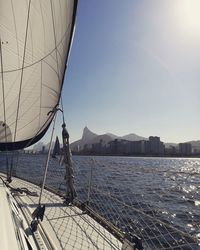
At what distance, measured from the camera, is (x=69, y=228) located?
394 centimetres

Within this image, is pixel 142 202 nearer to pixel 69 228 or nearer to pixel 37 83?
pixel 37 83

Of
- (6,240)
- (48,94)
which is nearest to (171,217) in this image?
(48,94)

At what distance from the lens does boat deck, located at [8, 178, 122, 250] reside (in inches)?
133

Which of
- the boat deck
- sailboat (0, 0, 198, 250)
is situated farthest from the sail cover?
the boat deck

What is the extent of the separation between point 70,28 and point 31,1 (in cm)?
95

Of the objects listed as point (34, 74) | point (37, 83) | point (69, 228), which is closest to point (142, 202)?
point (37, 83)

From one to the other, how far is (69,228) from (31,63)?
3.16 metres

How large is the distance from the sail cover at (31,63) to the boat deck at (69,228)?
1427 millimetres

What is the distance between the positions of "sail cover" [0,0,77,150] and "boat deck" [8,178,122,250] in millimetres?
1427

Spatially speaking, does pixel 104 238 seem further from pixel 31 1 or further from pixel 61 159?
pixel 31 1

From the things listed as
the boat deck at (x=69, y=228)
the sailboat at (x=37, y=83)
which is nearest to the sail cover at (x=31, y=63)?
the sailboat at (x=37, y=83)

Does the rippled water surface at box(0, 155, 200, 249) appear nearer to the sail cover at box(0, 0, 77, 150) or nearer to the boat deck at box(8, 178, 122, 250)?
the boat deck at box(8, 178, 122, 250)

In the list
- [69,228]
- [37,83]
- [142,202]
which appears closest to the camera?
[69,228]

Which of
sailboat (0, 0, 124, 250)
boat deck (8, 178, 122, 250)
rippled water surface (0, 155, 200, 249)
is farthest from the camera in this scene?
sailboat (0, 0, 124, 250)
